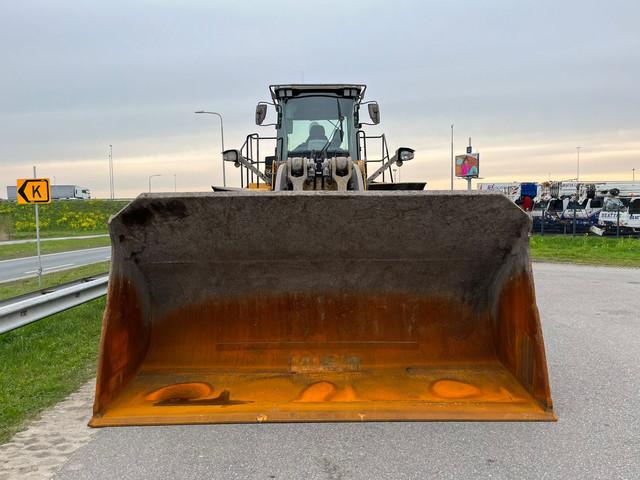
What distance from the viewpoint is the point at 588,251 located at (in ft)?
72.1

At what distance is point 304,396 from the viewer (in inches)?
172

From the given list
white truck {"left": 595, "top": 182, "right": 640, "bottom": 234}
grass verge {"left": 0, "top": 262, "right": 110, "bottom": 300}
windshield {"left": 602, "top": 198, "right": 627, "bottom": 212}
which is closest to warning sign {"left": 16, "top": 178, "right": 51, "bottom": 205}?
grass verge {"left": 0, "top": 262, "right": 110, "bottom": 300}

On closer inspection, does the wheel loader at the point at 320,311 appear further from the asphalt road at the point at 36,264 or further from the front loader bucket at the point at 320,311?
the asphalt road at the point at 36,264

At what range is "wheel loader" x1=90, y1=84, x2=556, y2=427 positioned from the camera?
14.0ft

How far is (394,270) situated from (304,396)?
4.28ft

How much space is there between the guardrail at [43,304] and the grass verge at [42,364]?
15.2 inches

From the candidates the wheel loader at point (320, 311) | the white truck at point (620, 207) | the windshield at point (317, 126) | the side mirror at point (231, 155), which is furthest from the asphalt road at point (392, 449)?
the white truck at point (620, 207)

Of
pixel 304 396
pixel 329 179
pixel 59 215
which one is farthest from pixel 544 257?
pixel 59 215

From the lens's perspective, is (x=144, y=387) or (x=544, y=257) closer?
(x=144, y=387)

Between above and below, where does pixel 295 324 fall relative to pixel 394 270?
below

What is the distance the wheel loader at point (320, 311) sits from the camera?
4266 millimetres

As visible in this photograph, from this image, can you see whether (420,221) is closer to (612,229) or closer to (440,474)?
(440,474)

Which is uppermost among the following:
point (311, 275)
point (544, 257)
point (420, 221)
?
point (420, 221)

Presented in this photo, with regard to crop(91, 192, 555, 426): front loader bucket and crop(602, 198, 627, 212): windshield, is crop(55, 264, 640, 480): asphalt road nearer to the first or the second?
crop(91, 192, 555, 426): front loader bucket
